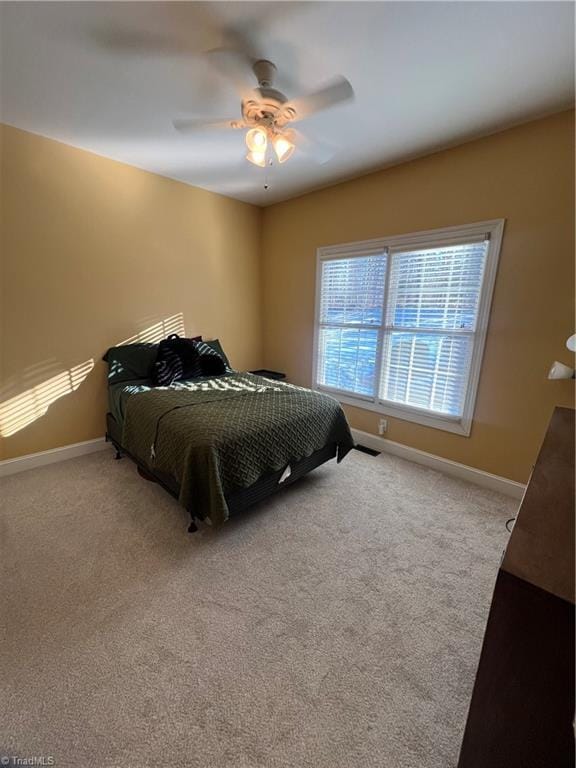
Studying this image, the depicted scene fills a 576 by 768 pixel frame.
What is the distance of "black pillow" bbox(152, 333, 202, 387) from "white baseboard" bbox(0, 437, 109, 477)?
875mm

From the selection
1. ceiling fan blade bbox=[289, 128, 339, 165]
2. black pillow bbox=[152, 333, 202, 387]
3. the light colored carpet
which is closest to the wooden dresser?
the light colored carpet

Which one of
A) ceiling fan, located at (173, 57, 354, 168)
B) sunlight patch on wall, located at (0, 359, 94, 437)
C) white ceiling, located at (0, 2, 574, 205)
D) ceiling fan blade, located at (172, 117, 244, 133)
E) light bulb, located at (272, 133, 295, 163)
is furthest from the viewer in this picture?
sunlight patch on wall, located at (0, 359, 94, 437)

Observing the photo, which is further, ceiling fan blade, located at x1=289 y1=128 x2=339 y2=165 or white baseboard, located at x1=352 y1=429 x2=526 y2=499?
white baseboard, located at x1=352 y1=429 x2=526 y2=499

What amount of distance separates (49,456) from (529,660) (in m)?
3.29

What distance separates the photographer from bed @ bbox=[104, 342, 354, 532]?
1.83 metres

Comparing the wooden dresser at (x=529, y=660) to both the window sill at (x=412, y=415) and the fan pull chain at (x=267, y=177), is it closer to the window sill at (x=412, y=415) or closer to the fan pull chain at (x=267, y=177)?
the window sill at (x=412, y=415)

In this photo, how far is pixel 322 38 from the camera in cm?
150

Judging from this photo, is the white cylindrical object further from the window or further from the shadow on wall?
the shadow on wall

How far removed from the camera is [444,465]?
109 inches

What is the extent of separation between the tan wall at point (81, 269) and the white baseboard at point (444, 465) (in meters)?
2.19

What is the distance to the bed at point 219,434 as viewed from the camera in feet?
5.99

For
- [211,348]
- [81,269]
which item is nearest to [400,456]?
[211,348]

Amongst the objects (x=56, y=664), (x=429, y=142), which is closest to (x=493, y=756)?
(x=56, y=664)

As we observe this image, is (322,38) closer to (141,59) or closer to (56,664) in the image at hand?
(141,59)
